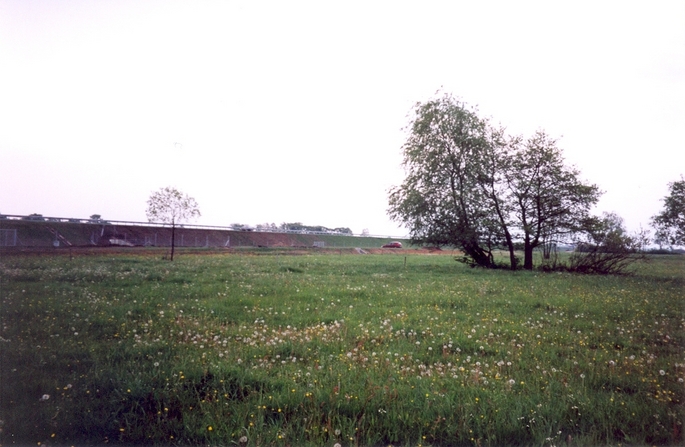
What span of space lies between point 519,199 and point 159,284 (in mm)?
25065

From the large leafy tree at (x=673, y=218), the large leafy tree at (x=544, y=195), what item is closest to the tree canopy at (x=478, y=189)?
the large leafy tree at (x=544, y=195)

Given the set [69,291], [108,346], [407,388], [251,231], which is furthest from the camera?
[251,231]

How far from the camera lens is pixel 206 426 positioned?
4004 millimetres

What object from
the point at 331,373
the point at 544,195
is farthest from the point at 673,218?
the point at 331,373

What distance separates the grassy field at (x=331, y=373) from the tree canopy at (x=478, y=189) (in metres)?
17.9

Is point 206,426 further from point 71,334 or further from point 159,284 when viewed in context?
point 159,284

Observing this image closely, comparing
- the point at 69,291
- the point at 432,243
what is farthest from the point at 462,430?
the point at 432,243

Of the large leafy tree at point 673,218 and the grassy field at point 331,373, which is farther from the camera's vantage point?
the large leafy tree at point 673,218

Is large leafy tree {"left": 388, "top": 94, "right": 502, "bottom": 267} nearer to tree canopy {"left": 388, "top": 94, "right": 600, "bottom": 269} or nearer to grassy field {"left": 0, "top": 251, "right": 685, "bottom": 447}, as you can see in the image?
tree canopy {"left": 388, "top": 94, "right": 600, "bottom": 269}

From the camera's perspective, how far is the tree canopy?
88.6 ft

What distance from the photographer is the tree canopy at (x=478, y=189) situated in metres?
27.0

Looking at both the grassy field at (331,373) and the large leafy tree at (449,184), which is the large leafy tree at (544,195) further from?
the grassy field at (331,373)

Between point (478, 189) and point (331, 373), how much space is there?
26.3 m

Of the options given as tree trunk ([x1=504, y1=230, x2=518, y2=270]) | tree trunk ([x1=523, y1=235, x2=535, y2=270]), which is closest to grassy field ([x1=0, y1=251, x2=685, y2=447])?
tree trunk ([x1=504, y1=230, x2=518, y2=270])
